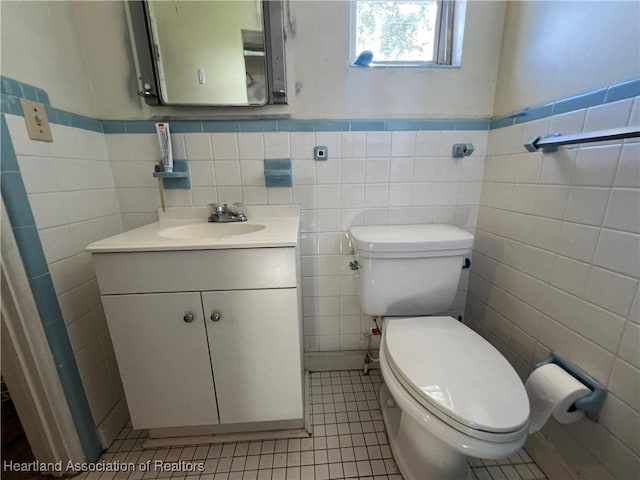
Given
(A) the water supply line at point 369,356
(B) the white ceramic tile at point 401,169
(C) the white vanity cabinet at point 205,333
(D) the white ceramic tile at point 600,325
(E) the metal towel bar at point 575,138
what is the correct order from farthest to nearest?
(A) the water supply line at point 369,356, (B) the white ceramic tile at point 401,169, (C) the white vanity cabinet at point 205,333, (D) the white ceramic tile at point 600,325, (E) the metal towel bar at point 575,138

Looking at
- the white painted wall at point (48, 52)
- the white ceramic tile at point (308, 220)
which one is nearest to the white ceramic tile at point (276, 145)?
the white ceramic tile at point (308, 220)

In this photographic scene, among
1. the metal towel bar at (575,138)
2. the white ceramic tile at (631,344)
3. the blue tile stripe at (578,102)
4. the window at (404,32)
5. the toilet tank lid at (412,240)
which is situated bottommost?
the white ceramic tile at (631,344)

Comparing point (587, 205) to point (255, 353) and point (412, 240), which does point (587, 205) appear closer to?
point (412, 240)

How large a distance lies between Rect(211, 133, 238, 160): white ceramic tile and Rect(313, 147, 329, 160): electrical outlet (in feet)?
1.08

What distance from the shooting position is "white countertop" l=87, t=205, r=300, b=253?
0.74m

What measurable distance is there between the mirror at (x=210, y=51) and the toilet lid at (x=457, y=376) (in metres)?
1.02

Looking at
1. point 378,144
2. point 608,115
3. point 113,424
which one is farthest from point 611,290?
point 113,424

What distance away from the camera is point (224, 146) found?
3.53ft

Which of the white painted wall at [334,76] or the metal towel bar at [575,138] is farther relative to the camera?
the white painted wall at [334,76]

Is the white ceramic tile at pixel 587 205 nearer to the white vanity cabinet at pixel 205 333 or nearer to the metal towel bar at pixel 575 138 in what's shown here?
the metal towel bar at pixel 575 138

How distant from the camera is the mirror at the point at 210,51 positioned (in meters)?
0.95

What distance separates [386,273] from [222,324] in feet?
1.98

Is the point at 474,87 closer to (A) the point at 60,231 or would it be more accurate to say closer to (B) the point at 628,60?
(B) the point at 628,60

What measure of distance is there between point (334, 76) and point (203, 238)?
809 millimetres
